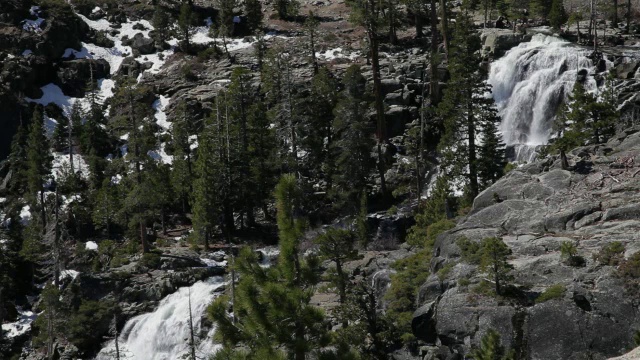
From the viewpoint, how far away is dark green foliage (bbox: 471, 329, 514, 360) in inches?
617

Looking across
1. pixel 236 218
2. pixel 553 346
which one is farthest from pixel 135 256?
pixel 553 346

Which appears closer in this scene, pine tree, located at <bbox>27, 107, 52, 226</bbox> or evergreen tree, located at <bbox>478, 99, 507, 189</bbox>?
evergreen tree, located at <bbox>478, 99, 507, 189</bbox>

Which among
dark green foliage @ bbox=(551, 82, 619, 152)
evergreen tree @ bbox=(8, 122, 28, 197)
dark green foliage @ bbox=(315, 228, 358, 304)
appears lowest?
evergreen tree @ bbox=(8, 122, 28, 197)

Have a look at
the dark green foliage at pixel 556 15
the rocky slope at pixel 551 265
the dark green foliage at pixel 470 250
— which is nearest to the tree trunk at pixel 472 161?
the rocky slope at pixel 551 265

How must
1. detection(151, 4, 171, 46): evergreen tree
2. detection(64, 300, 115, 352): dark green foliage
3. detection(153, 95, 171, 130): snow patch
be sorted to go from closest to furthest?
detection(64, 300, 115, 352): dark green foliage
detection(153, 95, 171, 130): snow patch
detection(151, 4, 171, 46): evergreen tree

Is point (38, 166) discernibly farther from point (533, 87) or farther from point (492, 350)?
point (492, 350)

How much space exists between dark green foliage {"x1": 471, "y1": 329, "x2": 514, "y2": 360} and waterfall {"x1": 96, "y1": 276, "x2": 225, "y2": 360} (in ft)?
65.6

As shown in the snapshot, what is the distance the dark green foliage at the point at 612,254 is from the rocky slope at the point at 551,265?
0.67 feet

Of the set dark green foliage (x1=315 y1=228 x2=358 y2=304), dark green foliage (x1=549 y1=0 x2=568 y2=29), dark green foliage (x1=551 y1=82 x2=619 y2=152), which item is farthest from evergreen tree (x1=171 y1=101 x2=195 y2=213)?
dark green foliage (x1=549 y1=0 x2=568 y2=29)

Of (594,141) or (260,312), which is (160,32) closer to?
(594,141)

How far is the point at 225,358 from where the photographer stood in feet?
43.8

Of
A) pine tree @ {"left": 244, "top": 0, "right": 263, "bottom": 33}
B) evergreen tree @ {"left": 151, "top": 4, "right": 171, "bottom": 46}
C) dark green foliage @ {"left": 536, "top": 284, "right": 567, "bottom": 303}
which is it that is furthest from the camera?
evergreen tree @ {"left": 151, "top": 4, "right": 171, "bottom": 46}

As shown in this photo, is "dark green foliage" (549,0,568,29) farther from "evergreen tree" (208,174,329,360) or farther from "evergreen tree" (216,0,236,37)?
"evergreen tree" (208,174,329,360)

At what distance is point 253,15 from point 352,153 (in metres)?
38.0
